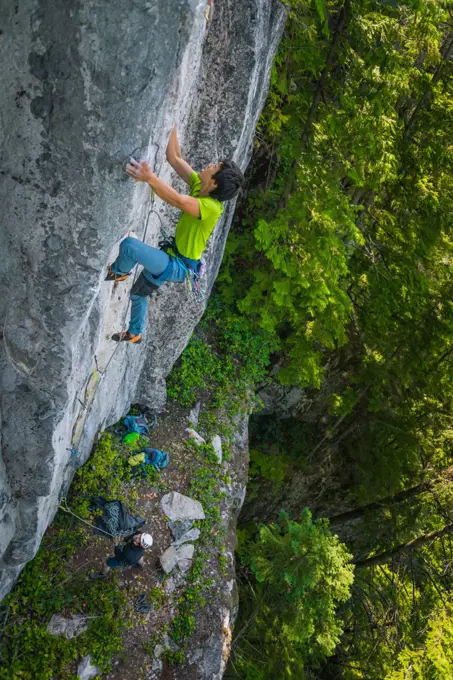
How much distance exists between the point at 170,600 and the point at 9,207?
627cm

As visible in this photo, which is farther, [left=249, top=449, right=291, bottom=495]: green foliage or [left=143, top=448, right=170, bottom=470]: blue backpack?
[left=249, top=449, right=291, bottom=495]: green foliage

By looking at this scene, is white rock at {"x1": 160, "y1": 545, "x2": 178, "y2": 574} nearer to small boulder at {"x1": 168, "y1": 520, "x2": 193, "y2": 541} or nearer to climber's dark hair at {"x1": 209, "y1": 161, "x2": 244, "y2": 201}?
small boulder at {"x1": 168, "y1": 520, "x2": 193, "y2": 541}

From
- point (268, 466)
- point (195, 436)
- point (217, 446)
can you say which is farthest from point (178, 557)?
point (268, 466)

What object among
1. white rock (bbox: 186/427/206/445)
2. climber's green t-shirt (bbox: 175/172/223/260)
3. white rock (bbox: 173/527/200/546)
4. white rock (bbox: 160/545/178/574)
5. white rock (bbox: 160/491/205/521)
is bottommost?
white rock (bbox: 160/545/178/574)

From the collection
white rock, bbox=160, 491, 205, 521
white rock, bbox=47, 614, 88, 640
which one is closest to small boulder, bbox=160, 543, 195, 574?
white rock, bbox=160, 491, 205, 521

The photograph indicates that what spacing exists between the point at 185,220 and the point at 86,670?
573cm

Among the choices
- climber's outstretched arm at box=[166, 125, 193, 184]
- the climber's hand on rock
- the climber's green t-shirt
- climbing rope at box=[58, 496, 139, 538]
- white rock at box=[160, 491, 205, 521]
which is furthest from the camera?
white rock at box=[160, 491, 205, 521]

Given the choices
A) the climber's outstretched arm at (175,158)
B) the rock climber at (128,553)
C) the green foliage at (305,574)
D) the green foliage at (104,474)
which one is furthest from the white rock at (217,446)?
the climber's outstretched arm at (175,158)

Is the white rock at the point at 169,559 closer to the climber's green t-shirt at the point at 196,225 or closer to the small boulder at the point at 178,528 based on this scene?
the small boulder at the point at 178,528

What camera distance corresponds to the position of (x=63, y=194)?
418cm

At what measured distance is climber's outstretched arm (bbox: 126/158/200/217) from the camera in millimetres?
4113

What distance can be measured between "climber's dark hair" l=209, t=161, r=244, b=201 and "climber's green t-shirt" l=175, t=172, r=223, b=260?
129mm

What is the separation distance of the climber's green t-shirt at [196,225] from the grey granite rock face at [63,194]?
0.47 metres

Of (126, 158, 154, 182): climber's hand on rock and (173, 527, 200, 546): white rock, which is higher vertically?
(126, 158, 154, 182): climber's hand on rock
